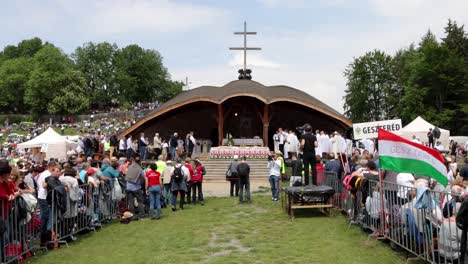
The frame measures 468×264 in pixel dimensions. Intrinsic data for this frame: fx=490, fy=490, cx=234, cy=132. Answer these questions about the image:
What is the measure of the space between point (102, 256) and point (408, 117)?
4595 cm

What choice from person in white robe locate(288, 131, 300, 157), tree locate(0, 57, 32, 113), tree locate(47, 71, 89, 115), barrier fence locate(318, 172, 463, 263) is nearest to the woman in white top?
barrier fence locate(318, 172, 463, 263)

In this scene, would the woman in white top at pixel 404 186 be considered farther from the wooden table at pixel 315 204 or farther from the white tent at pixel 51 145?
the white tent at pixel 51 145

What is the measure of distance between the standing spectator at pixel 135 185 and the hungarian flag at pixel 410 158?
6.68m

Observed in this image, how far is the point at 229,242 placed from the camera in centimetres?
953

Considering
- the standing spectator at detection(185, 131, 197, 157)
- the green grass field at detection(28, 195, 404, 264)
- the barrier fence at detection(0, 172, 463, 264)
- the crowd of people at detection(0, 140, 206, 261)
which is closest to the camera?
the barrier fence at detection(0, 172, 463, 264)

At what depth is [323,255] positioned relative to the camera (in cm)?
828

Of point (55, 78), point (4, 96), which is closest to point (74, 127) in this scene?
point (55, 78)

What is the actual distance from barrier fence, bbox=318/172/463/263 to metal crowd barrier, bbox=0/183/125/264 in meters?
5.93

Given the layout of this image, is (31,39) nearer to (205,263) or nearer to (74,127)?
(74,127)

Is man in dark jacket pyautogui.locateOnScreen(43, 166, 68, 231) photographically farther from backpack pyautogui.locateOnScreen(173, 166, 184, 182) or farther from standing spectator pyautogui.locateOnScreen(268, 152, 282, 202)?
standing spectator pyautogui.locateOnScreen(268, 152, 282, 202)

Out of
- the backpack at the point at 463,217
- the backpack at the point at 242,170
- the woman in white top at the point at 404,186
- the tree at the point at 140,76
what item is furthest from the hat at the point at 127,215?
the tree at the point at 140,76

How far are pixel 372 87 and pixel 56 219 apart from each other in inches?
2170

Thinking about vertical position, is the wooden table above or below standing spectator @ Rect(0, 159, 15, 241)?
below

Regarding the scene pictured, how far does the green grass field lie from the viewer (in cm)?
823
